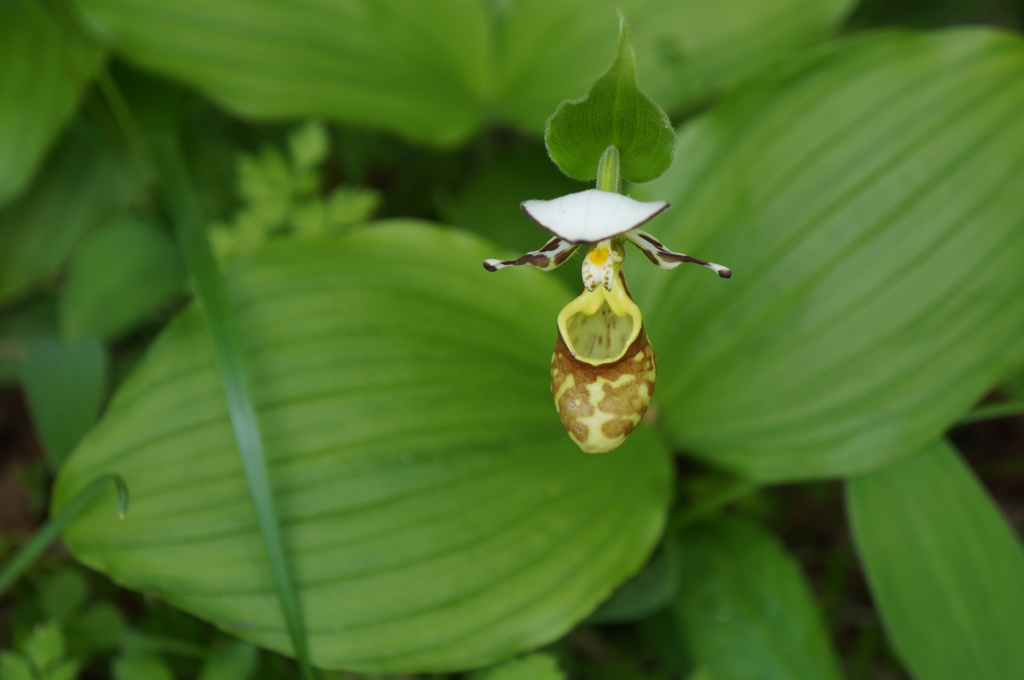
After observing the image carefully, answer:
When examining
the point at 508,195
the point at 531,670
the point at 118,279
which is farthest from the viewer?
the point at 508,195

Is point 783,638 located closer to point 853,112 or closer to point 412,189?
point 853,112

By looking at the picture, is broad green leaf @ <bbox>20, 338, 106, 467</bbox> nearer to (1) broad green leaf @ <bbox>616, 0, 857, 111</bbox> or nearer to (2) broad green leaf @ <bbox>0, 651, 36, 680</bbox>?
(2) broad green leaf @ <bbox>0, 651, 36, 680</bbox>

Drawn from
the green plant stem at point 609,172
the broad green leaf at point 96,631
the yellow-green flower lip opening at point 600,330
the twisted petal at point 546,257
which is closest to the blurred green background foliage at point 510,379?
the broad green leaf at point 96,631

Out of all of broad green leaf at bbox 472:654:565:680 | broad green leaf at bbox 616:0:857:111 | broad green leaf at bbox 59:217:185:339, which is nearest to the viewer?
broad green leaf at bbox 472:654:565:680

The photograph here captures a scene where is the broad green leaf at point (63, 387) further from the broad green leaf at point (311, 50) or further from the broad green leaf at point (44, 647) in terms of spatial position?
the broad green leaf at point (311, 50)

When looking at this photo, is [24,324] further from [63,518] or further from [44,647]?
[44,647]

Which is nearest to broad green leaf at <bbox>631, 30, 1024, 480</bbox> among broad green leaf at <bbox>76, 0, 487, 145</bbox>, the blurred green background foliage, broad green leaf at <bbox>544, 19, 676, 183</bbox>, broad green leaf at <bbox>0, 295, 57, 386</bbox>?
the blurred green background foliage

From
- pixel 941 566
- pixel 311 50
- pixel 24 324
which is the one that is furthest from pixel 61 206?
pixel 941 566
